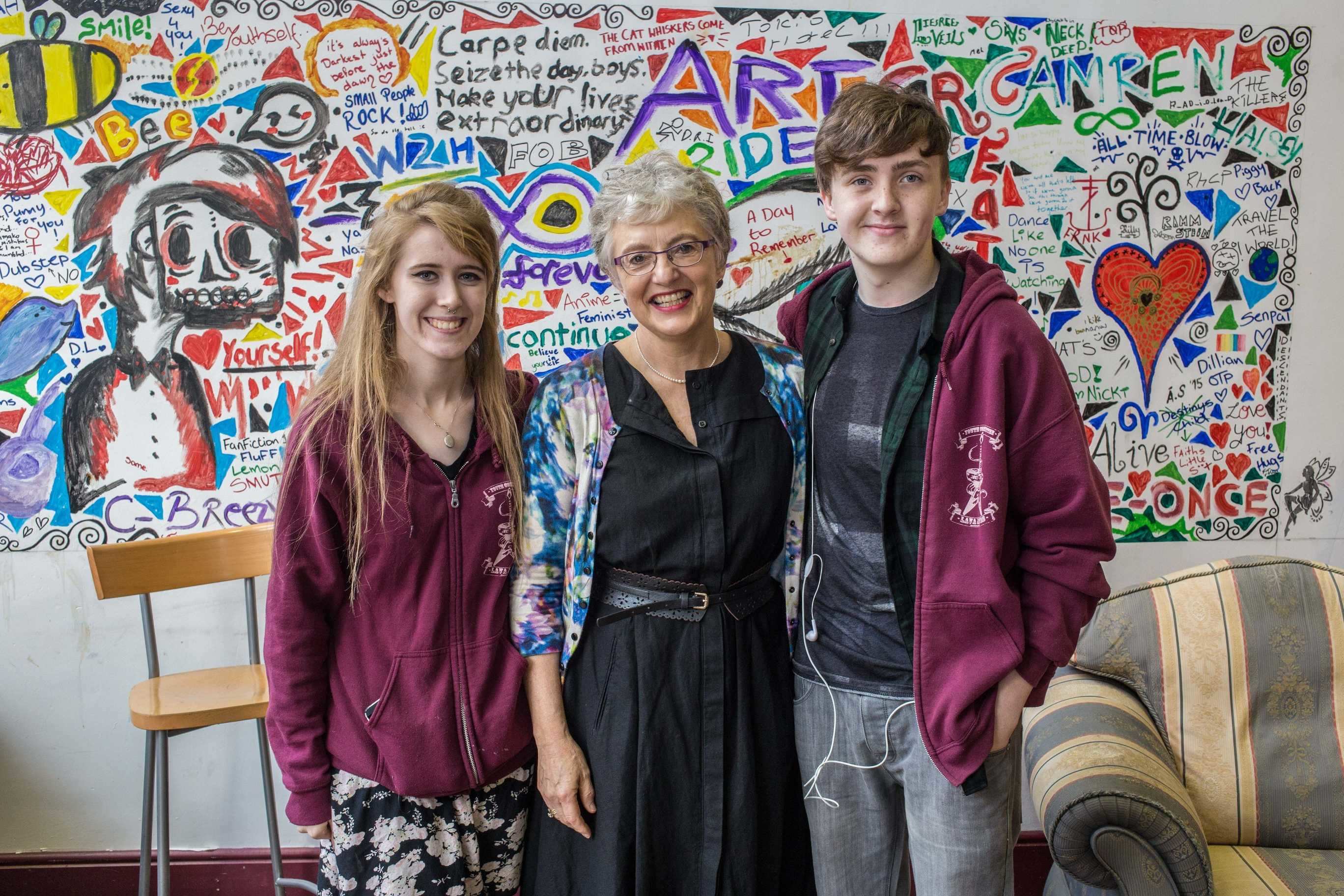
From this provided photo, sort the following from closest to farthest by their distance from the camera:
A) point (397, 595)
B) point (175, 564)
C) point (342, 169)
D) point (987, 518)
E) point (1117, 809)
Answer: point (987, 518) < point (397, 595) < point (1117, 809) < point (175, 564) < point (342, 169)

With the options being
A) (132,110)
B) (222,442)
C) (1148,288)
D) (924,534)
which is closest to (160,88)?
(132,110)

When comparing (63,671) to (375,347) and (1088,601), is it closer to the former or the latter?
(375,347)

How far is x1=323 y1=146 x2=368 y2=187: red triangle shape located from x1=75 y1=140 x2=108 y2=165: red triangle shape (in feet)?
1.77

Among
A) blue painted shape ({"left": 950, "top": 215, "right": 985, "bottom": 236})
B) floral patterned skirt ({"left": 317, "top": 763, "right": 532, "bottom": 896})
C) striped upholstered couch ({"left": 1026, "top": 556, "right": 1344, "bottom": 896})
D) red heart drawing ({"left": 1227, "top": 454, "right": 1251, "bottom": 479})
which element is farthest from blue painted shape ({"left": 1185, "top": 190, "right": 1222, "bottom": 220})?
floral patterned skirt ({"left": 317, "top": 763, "right": 532, "bottom": 896})

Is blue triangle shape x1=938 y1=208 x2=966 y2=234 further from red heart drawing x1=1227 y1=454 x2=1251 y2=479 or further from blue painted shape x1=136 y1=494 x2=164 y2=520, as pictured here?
blue painted shape x1=136 y1=494 x2=164 y2=520

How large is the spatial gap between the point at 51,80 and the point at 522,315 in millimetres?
1258

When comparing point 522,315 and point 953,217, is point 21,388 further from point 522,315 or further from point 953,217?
point 953,217

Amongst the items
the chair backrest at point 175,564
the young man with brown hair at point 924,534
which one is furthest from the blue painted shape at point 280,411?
the young man with brown hair at point 924,534

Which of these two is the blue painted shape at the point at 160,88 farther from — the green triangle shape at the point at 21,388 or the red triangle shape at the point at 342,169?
the green triangle shape at the point at 21,388

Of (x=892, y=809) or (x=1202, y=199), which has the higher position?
(x=1202, y=199)

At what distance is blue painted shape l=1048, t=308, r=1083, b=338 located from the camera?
243 cm

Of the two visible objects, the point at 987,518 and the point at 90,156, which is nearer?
the point at 987,518

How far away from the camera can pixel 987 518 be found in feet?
4.28

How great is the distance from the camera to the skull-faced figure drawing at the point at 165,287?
7.52 ft
